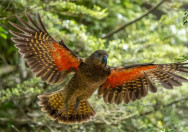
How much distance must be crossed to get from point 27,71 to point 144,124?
2.04m

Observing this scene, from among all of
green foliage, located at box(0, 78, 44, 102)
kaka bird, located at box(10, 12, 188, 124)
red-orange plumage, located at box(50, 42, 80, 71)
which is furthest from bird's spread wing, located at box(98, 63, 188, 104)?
green foliage, located at box(0, 78, 44, 102)

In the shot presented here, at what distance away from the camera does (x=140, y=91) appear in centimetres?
419

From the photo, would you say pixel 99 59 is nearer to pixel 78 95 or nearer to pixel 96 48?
pixel 78 95

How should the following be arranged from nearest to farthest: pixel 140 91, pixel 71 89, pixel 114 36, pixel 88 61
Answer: pixel 88 61
pixel 71 89
pixel 140 91
pixel 114 36

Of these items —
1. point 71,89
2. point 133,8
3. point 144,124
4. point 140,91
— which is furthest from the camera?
point 133,8

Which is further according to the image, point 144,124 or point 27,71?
point 27,71

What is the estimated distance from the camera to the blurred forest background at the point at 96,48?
14.0ft

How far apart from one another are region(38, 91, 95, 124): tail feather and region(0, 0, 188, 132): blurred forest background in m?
0.21

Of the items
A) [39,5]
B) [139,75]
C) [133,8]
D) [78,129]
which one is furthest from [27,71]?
[133,8]

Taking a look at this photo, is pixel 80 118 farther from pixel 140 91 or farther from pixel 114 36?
pixel 114 36

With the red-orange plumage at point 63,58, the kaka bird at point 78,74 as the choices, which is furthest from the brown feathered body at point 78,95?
the red-orange plumage at point 63,58

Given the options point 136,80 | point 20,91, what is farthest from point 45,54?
point 136,80

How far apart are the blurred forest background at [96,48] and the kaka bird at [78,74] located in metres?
0.27

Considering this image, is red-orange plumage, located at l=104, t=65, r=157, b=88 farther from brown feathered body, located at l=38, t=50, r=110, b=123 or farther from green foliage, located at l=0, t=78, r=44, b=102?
green foliage, located at l=0, t=78, r=44, b=102
